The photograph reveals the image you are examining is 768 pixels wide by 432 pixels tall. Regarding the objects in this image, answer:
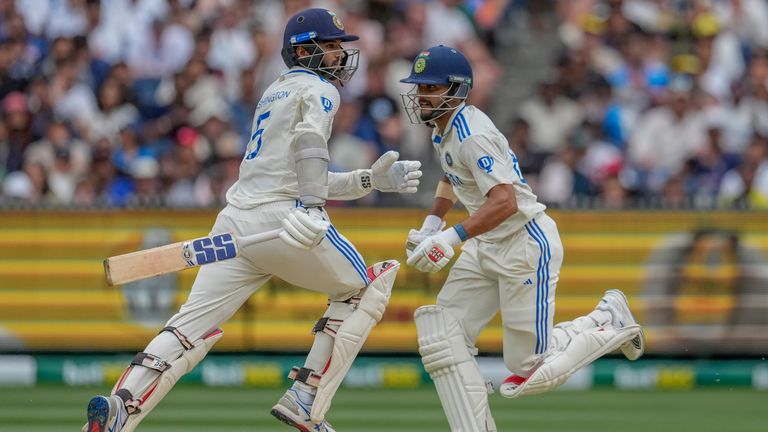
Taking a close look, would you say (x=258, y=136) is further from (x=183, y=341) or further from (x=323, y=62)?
(x=183, y=341)

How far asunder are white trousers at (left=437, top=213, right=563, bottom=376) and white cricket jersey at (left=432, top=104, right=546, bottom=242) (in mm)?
85

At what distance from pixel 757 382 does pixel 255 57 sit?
5.98 m

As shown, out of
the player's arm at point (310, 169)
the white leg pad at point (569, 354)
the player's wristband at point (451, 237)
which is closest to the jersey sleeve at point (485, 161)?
the player's wristband at point (451, 237)

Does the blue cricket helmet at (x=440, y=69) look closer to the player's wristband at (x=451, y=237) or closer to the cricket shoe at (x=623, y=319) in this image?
the player's wristband at (x=451, y=237)

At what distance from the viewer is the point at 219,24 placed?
14.5 meters

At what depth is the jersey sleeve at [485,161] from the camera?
283 inches

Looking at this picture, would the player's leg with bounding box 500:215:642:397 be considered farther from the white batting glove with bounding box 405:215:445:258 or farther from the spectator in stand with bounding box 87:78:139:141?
the spectator in stand with bounding box 87:78:139:141

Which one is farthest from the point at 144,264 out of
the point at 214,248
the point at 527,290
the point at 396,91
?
the point at 396,91

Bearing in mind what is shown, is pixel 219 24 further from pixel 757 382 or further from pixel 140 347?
pixel 757 382

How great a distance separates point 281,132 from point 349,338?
1163 millimetres

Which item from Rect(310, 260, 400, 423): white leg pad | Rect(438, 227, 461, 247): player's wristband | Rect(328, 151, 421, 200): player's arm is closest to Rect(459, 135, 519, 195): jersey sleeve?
Rect(438, 227, 461, 247): player's wristband

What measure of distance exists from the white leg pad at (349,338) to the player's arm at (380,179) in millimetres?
544

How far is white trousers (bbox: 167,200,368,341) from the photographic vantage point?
290 inches

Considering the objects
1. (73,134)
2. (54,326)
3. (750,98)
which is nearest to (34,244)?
(54,326)
